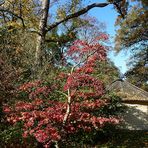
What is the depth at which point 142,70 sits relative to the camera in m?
36.5

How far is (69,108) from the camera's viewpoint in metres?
11.7

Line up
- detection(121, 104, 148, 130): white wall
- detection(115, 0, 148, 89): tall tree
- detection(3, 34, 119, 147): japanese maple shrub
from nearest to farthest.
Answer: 1. detection(3, 34, 119, 147): japanese maple shrub
2. detection(121, 104, 148, 130): white wall
3. detection(115, 0, 148, 89): tall tree

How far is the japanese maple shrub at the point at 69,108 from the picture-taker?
37.0ft

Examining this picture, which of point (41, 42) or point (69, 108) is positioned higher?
point (41, 42)

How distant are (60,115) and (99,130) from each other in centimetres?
452

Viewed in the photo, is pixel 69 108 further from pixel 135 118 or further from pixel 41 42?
pixel 135 118

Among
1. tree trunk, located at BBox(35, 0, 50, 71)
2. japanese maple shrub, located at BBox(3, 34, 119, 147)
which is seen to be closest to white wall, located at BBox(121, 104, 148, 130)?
tree trunk, located at BBox(35, 0, 50, 71)

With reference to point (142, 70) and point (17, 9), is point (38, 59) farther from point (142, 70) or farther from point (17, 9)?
point (142, 70)

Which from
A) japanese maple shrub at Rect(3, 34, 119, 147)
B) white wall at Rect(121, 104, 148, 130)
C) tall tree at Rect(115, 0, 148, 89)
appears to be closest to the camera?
japanese maple shrub at Rect(3, 34, 119, 147)

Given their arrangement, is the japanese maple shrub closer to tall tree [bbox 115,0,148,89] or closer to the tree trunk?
the tree trunk

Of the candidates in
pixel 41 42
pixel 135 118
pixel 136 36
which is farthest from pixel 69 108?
pixel 136 36

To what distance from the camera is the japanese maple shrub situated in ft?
37.0

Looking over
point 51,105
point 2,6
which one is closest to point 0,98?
point 51,105

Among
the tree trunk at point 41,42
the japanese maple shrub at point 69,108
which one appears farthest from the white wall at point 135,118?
the japanese maple shrub at point 69,108
